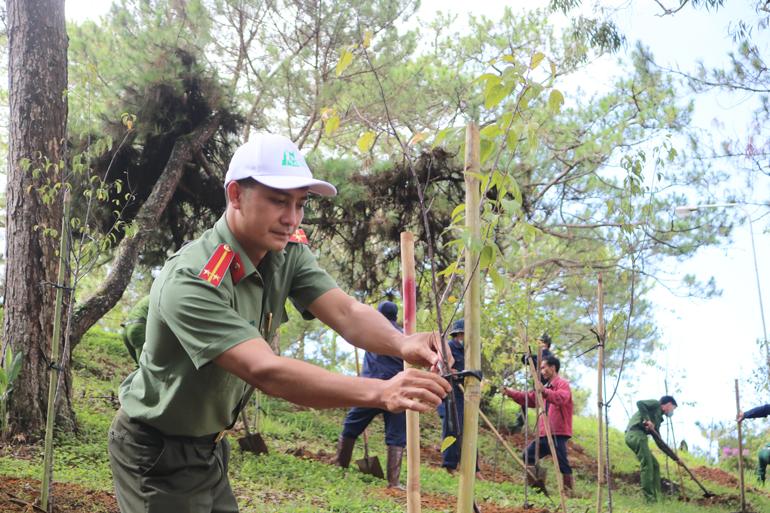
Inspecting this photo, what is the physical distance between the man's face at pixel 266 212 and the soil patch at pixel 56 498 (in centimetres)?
333

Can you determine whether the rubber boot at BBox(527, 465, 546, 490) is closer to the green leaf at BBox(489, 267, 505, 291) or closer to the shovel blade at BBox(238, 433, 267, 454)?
the shovel blade at BBox(238, 433, 267, 454)

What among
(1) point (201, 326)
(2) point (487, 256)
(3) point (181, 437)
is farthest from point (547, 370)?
(1) point (201, 326)

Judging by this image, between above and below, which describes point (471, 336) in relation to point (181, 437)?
above

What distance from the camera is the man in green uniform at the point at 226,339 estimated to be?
200 centimetres

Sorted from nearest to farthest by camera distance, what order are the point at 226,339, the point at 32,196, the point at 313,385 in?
the point at 313,385, the point at 226,339, the point at 32,196

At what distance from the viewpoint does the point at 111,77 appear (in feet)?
30.6

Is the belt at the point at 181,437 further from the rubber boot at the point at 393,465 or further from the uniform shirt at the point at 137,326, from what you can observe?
the rubber boot at the point at 393,465

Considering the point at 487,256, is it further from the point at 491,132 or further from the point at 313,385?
the point at 313,385

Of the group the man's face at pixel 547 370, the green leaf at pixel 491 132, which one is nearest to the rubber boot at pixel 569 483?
the man's face at pixel 547 370

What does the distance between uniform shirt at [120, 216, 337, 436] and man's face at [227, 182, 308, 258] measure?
0.08 m

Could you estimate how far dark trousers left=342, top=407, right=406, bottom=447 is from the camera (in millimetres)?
7535

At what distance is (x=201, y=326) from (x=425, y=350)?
0.60m

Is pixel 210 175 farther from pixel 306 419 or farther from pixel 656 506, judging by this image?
pixel 656 506

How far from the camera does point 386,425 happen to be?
783 cm
